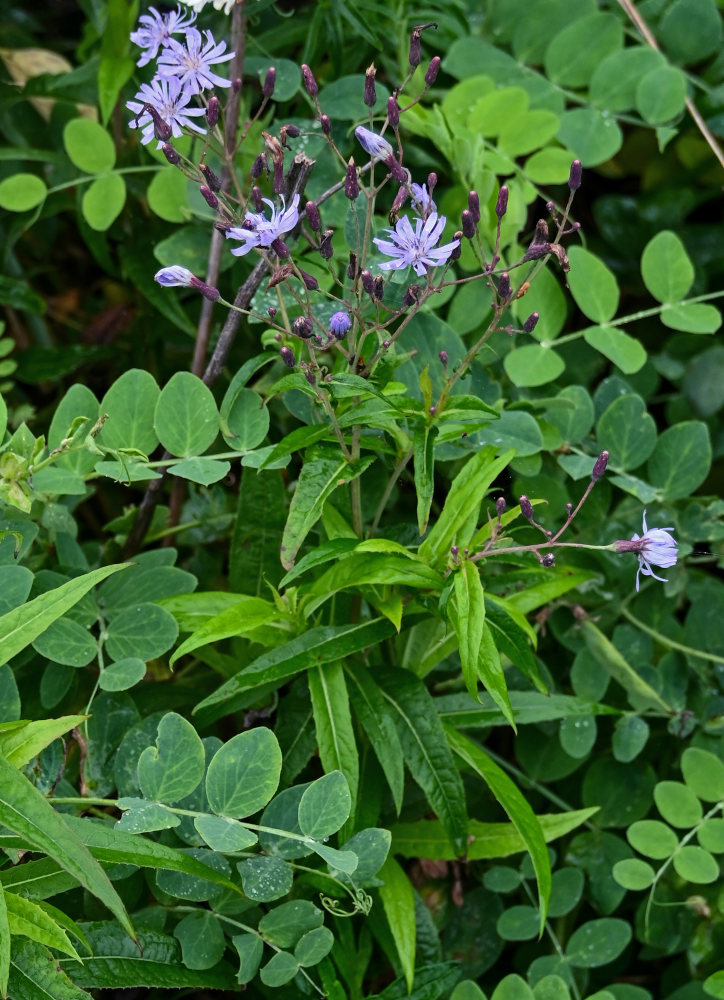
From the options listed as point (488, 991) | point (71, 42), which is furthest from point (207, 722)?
point (71, 42)

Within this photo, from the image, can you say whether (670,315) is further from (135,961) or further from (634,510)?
(135,961)

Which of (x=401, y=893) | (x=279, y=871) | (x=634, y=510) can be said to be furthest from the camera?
(x=634, y=510)

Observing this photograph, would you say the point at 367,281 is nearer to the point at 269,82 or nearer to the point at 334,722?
the point at 269,82

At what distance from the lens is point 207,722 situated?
3.36ft

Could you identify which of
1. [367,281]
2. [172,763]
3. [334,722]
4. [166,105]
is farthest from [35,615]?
[166,105]

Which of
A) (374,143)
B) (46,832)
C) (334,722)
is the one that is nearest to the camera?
(46,832)

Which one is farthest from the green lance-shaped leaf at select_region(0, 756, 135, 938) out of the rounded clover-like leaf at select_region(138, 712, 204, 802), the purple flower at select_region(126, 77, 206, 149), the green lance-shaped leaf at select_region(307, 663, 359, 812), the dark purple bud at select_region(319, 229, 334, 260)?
the purple flower at select_region(126, 77, 206, 149)

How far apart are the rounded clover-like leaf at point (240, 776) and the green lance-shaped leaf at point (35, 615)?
0.59 feet

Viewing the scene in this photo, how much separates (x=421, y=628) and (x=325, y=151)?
2.13 ft

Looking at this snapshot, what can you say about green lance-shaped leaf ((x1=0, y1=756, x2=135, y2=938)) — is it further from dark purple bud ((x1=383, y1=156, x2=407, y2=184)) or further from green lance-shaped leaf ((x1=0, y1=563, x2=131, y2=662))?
dark purple bud ((x1=383, y1=156, x2=407, y2=184))

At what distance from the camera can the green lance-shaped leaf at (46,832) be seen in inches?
28.9

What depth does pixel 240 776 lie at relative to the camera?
871 millimetres

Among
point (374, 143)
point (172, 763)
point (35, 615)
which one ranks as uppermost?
point (374, 143)

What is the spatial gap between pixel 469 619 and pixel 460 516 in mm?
132
